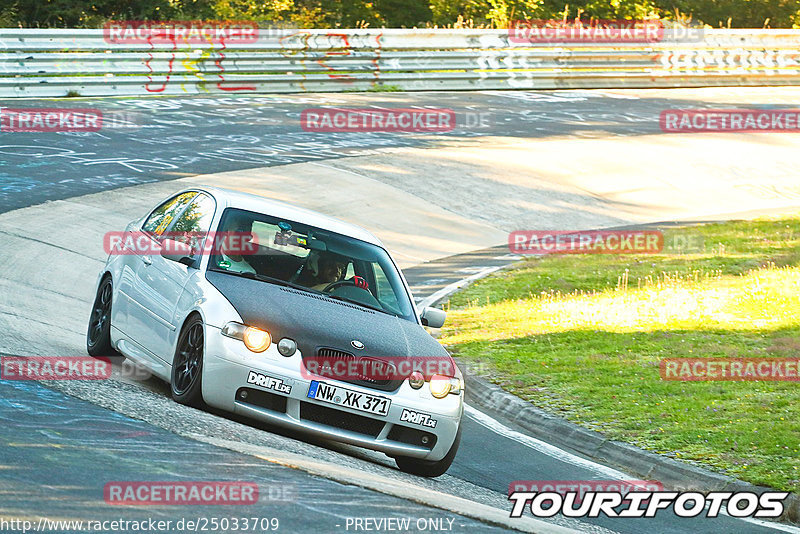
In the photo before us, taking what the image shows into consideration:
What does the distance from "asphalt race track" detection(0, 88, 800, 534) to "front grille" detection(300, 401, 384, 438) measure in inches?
8.7

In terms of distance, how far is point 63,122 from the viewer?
937 inches

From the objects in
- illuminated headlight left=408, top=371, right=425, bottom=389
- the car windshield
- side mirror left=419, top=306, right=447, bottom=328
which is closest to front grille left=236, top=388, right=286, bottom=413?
illuminated headlight left=408, top=371, right=425, bottom=389

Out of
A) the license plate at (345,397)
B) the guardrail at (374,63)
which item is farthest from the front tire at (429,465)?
the guardrail at (374,63)

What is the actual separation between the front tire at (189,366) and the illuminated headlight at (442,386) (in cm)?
156

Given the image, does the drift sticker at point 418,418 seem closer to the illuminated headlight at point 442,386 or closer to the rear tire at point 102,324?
the illuminated headlight at point 442,386

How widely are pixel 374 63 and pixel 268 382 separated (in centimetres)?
2424

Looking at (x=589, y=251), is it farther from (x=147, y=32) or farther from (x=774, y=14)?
(x=774, y=14)

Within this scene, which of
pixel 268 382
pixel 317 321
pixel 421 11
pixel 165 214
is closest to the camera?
pixel 268 382

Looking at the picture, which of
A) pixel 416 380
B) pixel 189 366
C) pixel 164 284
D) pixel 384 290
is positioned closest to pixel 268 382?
pixel 189 366

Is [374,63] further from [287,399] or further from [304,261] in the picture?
[287,399]

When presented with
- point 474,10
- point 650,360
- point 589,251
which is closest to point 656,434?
→ point 650,360

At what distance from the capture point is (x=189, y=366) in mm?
8023

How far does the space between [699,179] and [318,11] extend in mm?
20660

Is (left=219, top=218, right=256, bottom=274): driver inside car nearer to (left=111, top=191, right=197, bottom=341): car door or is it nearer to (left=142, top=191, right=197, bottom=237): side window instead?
(left=111, top=191, right=197, bottom=341): car door
